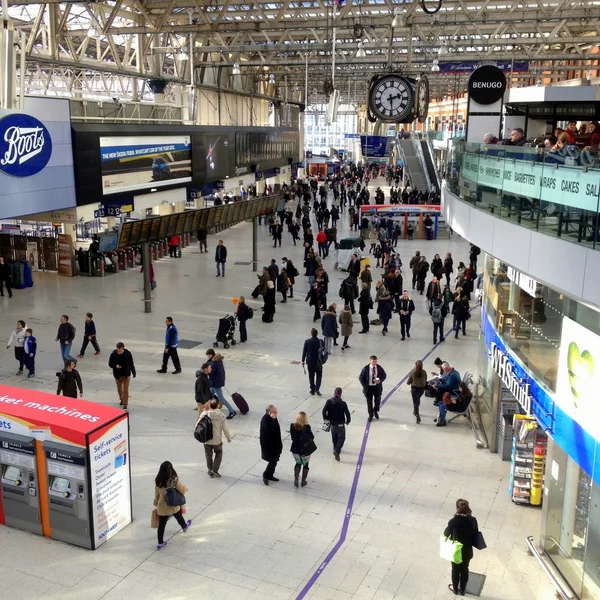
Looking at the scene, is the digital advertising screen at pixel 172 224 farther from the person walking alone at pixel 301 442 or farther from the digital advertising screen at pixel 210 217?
the person walking alone at pixel 301 442

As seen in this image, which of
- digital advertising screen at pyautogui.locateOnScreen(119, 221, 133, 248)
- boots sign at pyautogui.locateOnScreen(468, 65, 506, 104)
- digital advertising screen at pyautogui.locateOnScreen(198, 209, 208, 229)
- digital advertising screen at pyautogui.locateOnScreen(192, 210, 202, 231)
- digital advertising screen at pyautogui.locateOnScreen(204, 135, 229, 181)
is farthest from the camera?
digital advertising screen at pyautogui.locateOnScreen(204, 135, 229, 181)

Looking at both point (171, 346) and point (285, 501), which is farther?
point (171, 346)

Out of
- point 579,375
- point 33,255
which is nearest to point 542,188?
point 579,375

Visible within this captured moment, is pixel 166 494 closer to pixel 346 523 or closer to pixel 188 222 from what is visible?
pixel 346 523

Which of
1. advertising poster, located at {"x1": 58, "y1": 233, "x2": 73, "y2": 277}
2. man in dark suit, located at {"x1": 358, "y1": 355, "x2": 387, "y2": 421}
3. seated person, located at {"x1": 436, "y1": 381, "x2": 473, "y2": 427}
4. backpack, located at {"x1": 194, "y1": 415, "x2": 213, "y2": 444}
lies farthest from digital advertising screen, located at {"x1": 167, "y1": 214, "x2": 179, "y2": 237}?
backpack, located at {"x1": 194, "y1": 415, "x2": 213, "y2": 444}

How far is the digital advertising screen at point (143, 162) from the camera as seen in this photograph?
20.2m

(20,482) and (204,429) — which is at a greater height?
(204,429)

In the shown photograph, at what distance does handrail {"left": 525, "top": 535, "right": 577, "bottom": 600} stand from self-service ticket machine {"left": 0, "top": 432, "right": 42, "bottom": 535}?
5.72 metres

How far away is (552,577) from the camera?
7.47 meters

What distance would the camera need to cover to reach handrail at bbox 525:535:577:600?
282 inches

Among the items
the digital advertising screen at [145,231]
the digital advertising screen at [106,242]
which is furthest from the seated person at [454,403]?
the digital advertising screen at [106,242]

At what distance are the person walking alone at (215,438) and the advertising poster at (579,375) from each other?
14.1ft

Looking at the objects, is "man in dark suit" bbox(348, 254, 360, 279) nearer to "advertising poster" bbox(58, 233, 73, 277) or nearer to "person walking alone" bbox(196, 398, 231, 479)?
"advertising poster" bbox(58, 233, 73, 277)

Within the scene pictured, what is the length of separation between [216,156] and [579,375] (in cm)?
2323
